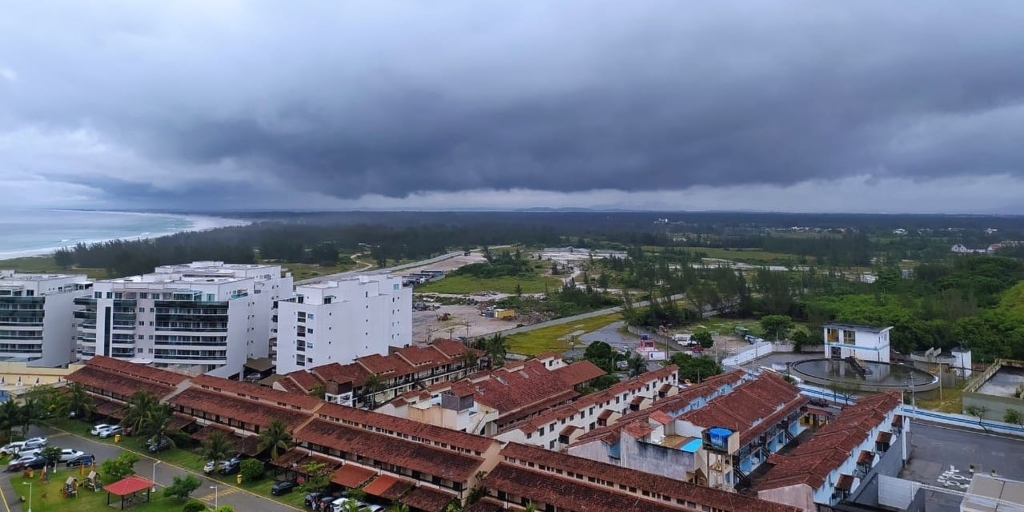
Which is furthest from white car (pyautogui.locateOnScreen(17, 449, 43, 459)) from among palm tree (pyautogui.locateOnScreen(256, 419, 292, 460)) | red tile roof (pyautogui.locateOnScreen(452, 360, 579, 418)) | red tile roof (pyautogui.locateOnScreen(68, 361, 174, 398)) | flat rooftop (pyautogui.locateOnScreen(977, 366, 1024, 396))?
flat rooftop (pyautogui.locateOnScreen(977, 366, 1024, 396))

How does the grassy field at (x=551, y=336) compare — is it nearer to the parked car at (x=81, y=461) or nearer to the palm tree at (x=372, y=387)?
the palm tree at (x=372, y=387)

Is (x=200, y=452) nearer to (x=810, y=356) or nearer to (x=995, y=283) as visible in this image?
(x=810, y=356)

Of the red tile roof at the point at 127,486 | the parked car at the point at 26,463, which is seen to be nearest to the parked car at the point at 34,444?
the parked car at the point at 26,463

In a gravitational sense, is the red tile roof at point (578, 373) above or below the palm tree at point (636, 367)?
above

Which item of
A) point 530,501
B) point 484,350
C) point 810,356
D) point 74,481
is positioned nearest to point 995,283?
point 810,356

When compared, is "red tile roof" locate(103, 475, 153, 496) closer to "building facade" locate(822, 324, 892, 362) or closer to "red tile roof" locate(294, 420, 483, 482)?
"red tile roof" locate(294, 420, 483, 482)

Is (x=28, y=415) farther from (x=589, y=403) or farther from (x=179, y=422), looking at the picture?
(x=589, y=403)
